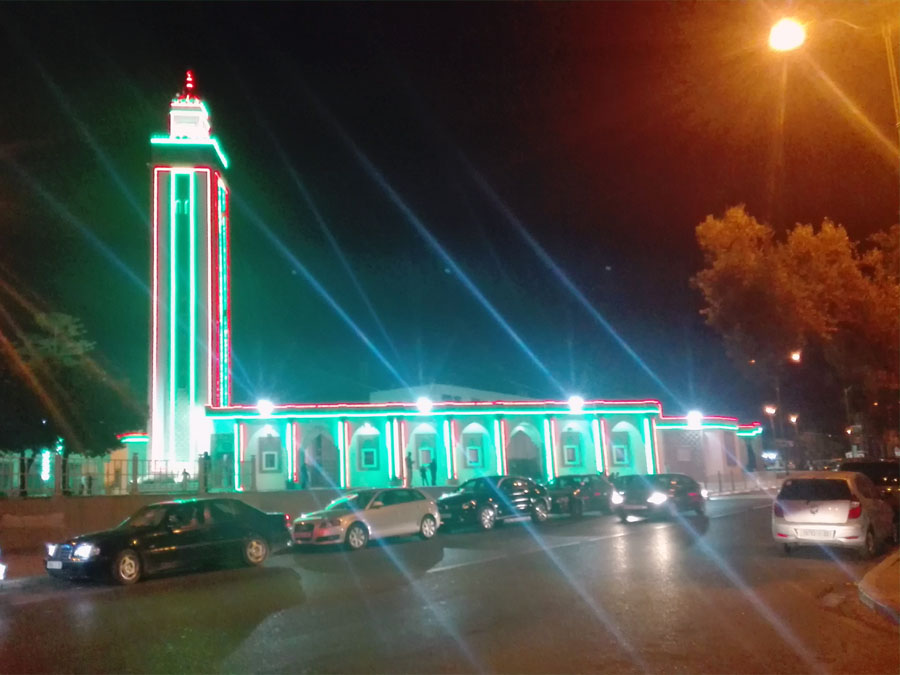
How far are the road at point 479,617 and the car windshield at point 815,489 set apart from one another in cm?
111

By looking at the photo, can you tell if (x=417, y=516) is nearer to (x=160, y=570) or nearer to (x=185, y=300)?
(x=160, y=570)

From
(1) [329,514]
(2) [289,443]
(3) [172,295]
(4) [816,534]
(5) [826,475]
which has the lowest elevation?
(4) [816,534]

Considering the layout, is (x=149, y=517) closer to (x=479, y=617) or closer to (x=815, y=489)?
(x=479, y=617)

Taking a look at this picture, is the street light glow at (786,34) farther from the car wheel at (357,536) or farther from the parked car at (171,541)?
the car wheel at (357,536)

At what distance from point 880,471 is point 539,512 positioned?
982 centimetres

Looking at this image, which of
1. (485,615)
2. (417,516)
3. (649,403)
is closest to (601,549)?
(417,516)

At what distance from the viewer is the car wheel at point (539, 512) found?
86.6 feet

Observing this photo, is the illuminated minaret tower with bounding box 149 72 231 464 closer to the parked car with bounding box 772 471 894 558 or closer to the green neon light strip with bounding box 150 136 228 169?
the green neon light strip with bounding box 150 136 228 169

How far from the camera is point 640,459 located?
4291cm

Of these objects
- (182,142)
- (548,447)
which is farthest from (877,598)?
→ (182,142)

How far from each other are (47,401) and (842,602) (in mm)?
19277

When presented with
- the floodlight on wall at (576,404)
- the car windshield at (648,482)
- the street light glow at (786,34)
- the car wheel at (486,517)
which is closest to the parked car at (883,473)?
the car windshield at (648,482)

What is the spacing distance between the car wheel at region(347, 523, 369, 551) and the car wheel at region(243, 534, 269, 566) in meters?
2.88

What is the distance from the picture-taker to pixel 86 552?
1419 centimetres
